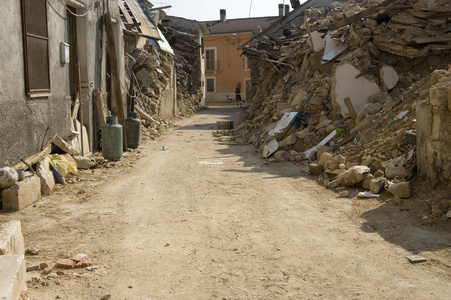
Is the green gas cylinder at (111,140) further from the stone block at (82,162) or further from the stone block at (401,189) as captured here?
the stone block at (401,189)

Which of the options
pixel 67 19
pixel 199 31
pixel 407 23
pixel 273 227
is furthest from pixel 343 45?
pixel 199 31

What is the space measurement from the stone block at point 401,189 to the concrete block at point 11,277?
4.80 m

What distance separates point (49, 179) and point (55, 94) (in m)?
2.06

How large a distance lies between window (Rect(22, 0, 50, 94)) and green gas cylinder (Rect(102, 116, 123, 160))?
1.83 meters

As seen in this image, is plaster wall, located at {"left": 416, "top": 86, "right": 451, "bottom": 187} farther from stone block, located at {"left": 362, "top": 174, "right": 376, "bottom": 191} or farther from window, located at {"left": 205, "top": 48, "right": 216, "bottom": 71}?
window, located at {"left": 205, "top": 48, "right": 216, "bottom": 71}

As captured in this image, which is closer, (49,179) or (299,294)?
(299,294)

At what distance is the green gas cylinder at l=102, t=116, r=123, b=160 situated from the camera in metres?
9.38

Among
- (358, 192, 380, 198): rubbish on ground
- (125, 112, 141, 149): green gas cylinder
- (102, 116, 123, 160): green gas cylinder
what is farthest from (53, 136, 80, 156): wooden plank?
(358, 192, 380, 198): rubbish on ground

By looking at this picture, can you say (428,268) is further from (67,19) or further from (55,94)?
(67,19)

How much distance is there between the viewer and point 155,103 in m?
17.8

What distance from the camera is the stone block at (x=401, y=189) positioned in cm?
595

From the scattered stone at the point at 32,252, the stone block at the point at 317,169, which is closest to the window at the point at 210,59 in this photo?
the stone block at the point at 317,169

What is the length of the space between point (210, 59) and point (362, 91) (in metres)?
34.2

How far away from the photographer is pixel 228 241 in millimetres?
4746
